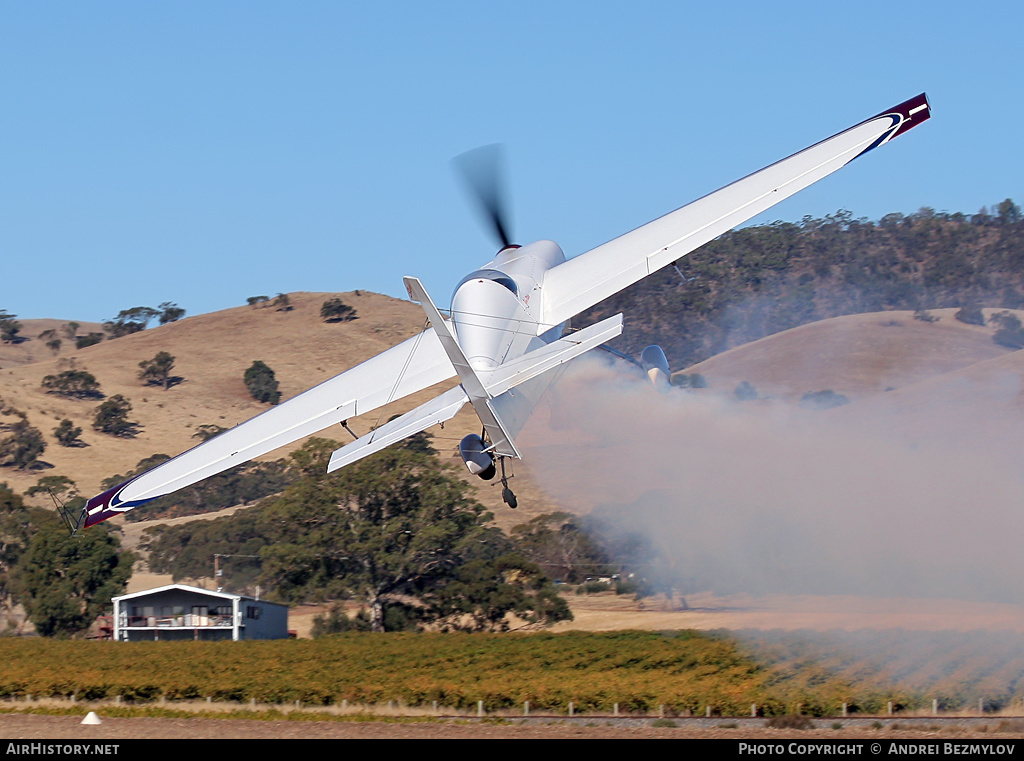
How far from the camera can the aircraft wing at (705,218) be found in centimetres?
2850

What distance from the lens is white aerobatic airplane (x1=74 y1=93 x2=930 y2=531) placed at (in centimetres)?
2364

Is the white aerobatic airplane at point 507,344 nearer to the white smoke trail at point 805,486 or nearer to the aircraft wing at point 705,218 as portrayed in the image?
the aircraft wing at point 705,218

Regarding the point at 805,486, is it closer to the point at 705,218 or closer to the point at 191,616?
the point at 705,218

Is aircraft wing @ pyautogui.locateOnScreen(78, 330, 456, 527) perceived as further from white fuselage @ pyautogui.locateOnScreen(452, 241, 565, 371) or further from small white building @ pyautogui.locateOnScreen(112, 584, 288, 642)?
small white building @ pyautogui.locateOnScreen(112, 584, 288, 642)

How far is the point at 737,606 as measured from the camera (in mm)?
37344

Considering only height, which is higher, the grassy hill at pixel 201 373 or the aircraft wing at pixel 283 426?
the grassy hill at pixel 201 373

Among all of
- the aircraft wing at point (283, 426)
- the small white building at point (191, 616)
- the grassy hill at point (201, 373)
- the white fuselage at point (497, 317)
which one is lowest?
the small white building at point (191, 616)

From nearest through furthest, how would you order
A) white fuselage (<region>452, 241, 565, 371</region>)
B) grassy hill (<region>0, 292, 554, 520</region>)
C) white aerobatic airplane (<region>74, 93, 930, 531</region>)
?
white aerobatic airplane (<region>74, 93, 930, 531</region>), white fuselage (<region>452, 241, 565, 371</region>), grassy hill (<region>0, 292, 554, 520</region>)

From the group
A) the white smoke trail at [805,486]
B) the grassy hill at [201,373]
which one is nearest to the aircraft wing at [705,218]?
the white smoke trail at [805,486]

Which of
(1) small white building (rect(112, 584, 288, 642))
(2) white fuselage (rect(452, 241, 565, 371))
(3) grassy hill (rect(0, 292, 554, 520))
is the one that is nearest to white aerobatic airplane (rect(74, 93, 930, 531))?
(2) white fuselage (rect(452, 241, 565, 371))

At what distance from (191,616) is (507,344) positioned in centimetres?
3747

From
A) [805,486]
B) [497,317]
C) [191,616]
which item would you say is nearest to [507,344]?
[497,317]

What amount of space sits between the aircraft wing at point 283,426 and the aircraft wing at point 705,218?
11.0 ft

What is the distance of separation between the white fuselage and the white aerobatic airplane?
3cm
